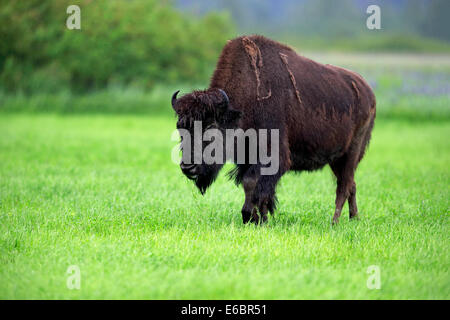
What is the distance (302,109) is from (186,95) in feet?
5.12

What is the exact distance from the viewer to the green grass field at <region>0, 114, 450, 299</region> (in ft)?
15.9

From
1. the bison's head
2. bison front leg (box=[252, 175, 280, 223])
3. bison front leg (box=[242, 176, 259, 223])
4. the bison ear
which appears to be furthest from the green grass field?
the bison ear

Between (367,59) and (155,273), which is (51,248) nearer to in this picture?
(155,273)

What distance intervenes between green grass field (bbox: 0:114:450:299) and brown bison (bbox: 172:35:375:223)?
0.56 m

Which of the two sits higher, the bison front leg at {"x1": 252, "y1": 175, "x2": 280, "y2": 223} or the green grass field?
the bison front leg at {"x1": 252, "y1": 175, "x2": 280, "y2": 223}

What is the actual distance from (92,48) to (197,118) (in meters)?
18.3

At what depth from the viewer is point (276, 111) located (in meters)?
6.77

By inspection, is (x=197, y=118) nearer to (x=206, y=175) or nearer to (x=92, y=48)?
(x=206, y=175)

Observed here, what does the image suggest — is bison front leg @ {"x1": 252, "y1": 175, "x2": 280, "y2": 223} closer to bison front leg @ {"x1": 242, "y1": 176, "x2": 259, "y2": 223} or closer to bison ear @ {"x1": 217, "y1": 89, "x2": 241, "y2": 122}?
bison front leg @ {"x1": 242, "y1": 176, "x2": 259, "y2": 223}

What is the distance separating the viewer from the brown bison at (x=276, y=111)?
20.8 feet

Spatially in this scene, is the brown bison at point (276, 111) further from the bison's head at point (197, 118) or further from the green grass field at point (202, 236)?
the green grass field at point (202, 236)

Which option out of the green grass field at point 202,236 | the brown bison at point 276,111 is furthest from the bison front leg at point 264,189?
the green grass field at point 202,236

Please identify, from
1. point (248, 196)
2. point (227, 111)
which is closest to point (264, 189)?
point (248, 196)

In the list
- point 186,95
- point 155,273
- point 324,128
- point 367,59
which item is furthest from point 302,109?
point 367,59
